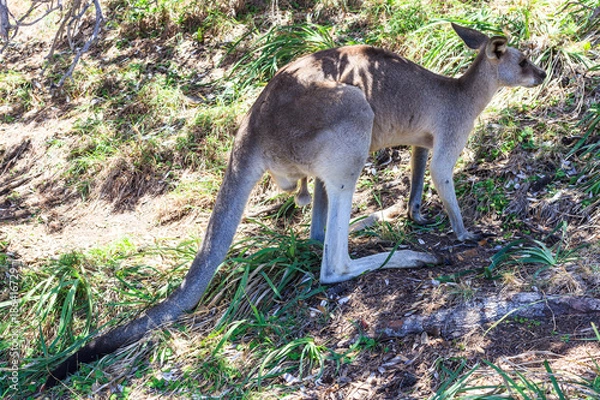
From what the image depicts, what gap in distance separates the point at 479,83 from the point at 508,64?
11.1 inches

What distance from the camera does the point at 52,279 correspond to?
16.7 feet

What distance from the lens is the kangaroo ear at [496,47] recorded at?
4.91 m

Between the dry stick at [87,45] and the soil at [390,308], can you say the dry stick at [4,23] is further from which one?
the soil at [390,308]

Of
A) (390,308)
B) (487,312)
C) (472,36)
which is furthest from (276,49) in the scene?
(487,312)

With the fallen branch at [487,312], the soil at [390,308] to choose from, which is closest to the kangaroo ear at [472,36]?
the soil at [390,308]

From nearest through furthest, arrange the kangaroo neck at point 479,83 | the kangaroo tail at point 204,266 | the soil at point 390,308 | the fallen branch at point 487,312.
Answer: the soil at point 390,308 < the fallen branch at point 487,312 < the kangaroo tail at point 204,266 < the kangaroo neck at point 479,83

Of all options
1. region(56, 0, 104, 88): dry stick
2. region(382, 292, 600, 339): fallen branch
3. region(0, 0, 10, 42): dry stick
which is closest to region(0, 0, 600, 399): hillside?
region(382, 292, 600, 339): fallen branch

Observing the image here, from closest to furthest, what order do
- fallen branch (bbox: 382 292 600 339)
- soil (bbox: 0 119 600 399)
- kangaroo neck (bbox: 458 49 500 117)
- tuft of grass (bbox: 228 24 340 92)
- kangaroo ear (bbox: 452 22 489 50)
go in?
soil (bbox: 0 119 600 399) → fallen branch (bbox: 382 292 600 339) → kangaroo neck (bbox: 458 49 500 117) → kangaroo ear (bbox: 452 22 489 50) → tuft of grass (bbox: 228 24 340 92)

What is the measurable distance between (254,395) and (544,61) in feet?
14.0

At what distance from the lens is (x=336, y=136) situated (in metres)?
4.46

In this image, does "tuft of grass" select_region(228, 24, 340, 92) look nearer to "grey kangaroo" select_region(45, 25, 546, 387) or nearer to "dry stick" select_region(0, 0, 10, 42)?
"grey kangaroo" select_region(45, 25, 546, 387)

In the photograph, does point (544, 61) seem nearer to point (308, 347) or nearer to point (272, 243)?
point (272, 243)

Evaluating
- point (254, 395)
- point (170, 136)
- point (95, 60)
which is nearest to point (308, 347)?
point (254, 395)

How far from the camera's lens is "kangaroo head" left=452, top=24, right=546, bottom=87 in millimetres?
5113
